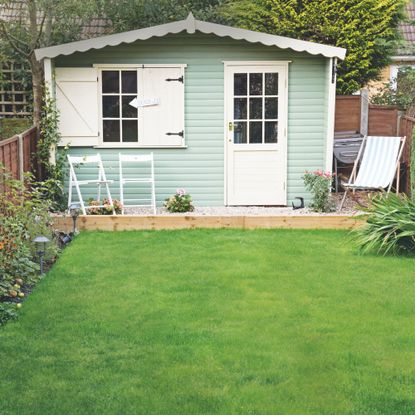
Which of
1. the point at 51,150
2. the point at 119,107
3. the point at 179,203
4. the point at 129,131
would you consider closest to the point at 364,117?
the point at 179,203

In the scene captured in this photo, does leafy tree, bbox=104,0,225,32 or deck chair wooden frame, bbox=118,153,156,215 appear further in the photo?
leafy tree, bbox=104,0,225,32

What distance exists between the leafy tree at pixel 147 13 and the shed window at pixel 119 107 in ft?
14.0

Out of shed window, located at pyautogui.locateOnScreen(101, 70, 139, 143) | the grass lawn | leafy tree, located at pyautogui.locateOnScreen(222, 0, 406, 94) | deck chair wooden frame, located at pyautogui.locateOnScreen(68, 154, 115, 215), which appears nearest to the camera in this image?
the grass lawn

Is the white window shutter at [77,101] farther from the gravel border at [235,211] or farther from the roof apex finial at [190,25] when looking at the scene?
the roof apex finial at [190,25]

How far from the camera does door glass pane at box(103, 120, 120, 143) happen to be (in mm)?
11172

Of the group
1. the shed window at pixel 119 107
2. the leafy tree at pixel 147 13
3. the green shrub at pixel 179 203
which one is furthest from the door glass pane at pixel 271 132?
the leafy tree at pixel 147 13

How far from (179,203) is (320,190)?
6.13 ft

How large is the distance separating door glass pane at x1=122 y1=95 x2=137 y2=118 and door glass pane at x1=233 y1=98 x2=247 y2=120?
4.52 feet

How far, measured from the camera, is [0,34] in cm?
1314

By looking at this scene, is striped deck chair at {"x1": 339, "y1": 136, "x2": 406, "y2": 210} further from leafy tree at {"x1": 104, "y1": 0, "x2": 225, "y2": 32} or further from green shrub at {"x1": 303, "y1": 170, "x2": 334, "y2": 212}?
leafy tree at {"x1": 104, "y1": 0, "x2": 225, "y2": 32}

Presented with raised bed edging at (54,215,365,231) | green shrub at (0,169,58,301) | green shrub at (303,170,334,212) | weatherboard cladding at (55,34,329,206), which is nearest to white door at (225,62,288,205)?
weatherboard cladding at (55,34,329,206)

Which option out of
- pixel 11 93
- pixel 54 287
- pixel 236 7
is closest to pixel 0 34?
pixel 11 93

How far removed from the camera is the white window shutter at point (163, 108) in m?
11.1

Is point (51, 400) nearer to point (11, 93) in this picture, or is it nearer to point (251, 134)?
point (251, 134)
